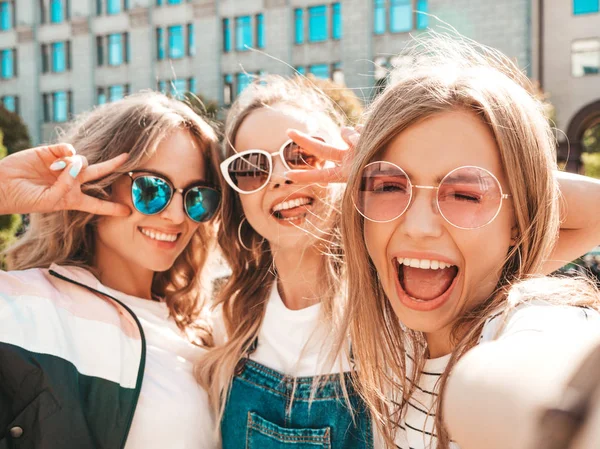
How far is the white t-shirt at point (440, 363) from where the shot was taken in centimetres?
103

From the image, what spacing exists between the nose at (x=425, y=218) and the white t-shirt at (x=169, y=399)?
1309 millimetres

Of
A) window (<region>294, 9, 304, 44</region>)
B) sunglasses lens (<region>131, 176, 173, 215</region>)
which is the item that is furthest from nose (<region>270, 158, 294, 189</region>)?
window (<region>294, 9, 304, 44</region>)

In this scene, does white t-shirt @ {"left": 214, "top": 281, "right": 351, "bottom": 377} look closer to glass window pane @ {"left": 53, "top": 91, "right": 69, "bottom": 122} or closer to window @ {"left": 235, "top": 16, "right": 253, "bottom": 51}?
window @ {"left": 235, "top": 16, "right": 253, "bottom": 51}

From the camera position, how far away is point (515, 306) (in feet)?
4.16

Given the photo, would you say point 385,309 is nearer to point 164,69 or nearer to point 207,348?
point 207,348

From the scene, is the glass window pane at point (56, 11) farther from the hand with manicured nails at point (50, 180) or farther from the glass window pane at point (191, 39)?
the hand with manicured nails at point (50, 180)

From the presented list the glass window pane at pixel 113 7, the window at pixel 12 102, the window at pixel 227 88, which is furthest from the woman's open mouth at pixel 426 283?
the window at pixel 12 102

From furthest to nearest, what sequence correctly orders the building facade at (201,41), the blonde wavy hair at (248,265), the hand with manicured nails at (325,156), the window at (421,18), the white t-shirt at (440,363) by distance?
the window at (421,18) → the building facade at (201,41) → the blonde wavy hair at (248,265) → the hand with manicured nails at (325,156) → the white t-shirt at (440,363)

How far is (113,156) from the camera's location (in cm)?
267

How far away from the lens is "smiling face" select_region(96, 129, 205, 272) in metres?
2.61

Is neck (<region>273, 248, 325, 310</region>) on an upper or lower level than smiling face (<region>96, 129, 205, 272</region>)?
lower

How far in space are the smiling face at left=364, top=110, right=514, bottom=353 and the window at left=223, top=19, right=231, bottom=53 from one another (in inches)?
1040

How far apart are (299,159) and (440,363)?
112cm

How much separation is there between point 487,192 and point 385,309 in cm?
56
